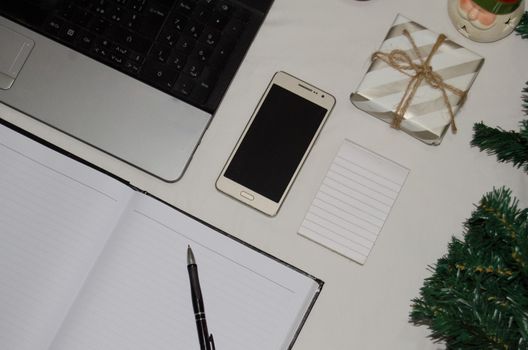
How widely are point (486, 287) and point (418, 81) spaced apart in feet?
0.76

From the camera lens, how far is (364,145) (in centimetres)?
68

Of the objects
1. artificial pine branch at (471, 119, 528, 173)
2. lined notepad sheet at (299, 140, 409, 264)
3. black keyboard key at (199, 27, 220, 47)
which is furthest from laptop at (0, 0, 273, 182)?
artificial pine branch at (471, 119, 528, 173)

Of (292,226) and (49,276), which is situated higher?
(292,226)

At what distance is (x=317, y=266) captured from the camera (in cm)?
66

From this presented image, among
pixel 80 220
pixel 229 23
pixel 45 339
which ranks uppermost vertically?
pixel 229 23

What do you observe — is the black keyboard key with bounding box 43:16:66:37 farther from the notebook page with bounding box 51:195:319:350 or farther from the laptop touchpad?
the notebook page with bounding box 51:195:319:350

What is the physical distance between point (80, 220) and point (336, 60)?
1.10 feet

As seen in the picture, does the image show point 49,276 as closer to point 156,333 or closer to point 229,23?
point 156,333

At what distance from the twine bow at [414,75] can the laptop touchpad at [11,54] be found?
15.4 inches

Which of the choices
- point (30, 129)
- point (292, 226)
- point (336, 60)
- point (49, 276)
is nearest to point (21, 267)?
point (49, 276)

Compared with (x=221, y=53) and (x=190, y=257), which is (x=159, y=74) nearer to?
(x=221, y=53)

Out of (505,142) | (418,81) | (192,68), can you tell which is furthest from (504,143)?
(192,68)

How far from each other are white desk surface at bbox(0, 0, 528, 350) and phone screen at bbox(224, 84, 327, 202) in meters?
0.02

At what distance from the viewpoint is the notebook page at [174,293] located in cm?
63
